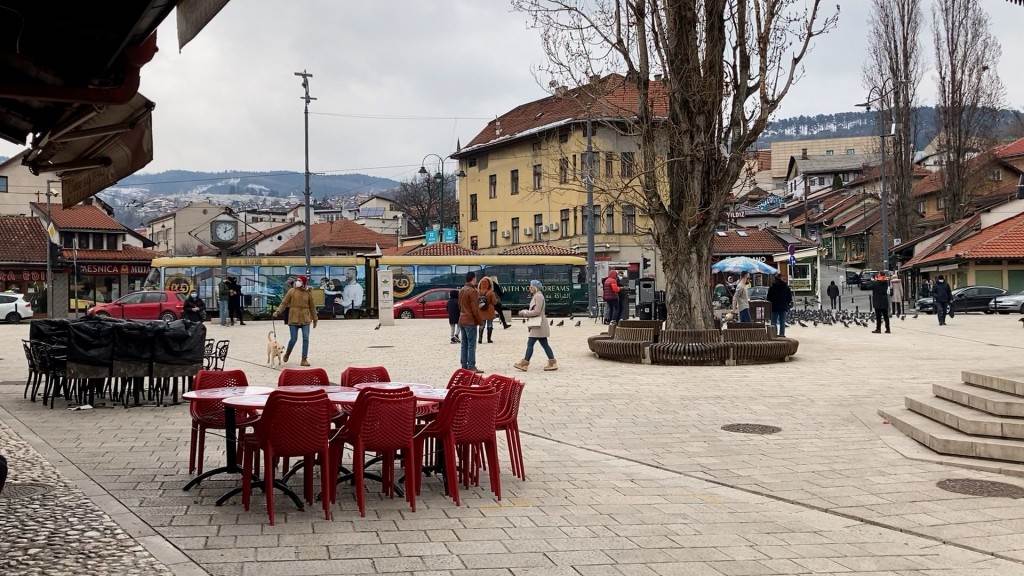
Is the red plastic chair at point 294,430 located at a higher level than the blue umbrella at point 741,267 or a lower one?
lower

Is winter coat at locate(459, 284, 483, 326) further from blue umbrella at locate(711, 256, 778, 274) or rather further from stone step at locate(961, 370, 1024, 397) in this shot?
blue umbrella at locate(711, 256, 778, 274)

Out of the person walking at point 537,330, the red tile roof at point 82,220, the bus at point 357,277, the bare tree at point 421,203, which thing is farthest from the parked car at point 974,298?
the bare tree at point 421,203

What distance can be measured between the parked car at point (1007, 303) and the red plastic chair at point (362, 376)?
40.3 meters

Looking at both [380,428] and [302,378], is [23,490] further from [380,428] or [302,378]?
[380,428]

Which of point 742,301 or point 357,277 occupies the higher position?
A: point 357,277

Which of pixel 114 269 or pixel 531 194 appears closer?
pixel 531 194

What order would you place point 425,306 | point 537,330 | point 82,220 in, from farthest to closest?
point 82,220 → point 425,306 → point 537,330

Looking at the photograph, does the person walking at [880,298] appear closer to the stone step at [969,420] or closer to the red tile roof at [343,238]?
the stone step at [969,420]

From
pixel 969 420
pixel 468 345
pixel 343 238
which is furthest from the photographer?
pixel 343 238

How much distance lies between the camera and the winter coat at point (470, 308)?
1656cm

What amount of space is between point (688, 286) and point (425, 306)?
22.5 m

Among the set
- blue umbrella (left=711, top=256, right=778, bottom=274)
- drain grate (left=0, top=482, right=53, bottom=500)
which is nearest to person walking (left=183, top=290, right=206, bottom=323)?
blue umbrella (left=711, top=256, right=778, bottom=274)

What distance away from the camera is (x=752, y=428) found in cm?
1090

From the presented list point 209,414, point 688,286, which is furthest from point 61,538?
point 688,286
